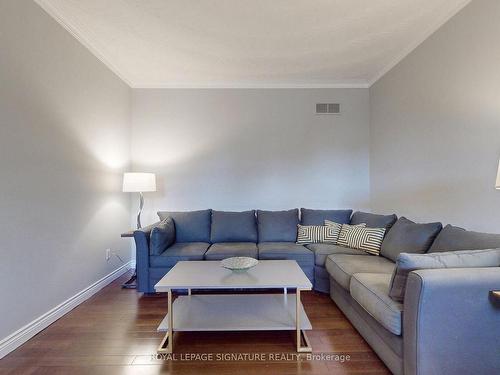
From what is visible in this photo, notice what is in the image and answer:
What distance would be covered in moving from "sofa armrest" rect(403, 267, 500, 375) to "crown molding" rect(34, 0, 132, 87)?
3.33 meters

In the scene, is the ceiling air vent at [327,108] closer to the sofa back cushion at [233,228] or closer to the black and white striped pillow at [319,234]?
the black and white striped pillow at [319,234]

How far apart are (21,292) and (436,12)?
13.4 ft

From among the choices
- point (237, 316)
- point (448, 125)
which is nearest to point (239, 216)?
point (237, 316)

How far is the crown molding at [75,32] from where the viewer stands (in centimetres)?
224

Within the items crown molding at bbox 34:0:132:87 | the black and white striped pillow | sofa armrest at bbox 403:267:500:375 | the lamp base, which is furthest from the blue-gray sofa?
crown molding at bbox 34:0:132:87

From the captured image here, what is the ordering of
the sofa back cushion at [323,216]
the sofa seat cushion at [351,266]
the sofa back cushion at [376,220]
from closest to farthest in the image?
the sofa seat cushion at [351,266]
the sofa back cushion at [376,220]
the sofa back cushion at [323,216]

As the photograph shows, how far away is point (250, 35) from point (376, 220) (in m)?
2.43

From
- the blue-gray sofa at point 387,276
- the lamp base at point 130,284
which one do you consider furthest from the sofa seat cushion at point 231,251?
the lamp base at point 130,284

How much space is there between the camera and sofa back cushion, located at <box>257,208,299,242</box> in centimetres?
349

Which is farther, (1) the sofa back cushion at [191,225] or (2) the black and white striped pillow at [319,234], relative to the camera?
(1) the sofa back cushion at [191,225]

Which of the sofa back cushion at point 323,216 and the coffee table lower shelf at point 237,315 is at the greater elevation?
the sofa back cushion at point 323,216

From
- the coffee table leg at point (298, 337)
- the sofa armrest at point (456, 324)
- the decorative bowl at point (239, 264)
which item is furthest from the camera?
the decorative bowl at point (239, 264)

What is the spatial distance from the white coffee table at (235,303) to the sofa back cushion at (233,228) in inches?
40.4

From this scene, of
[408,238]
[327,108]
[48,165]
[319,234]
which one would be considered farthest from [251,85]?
[408,238]
